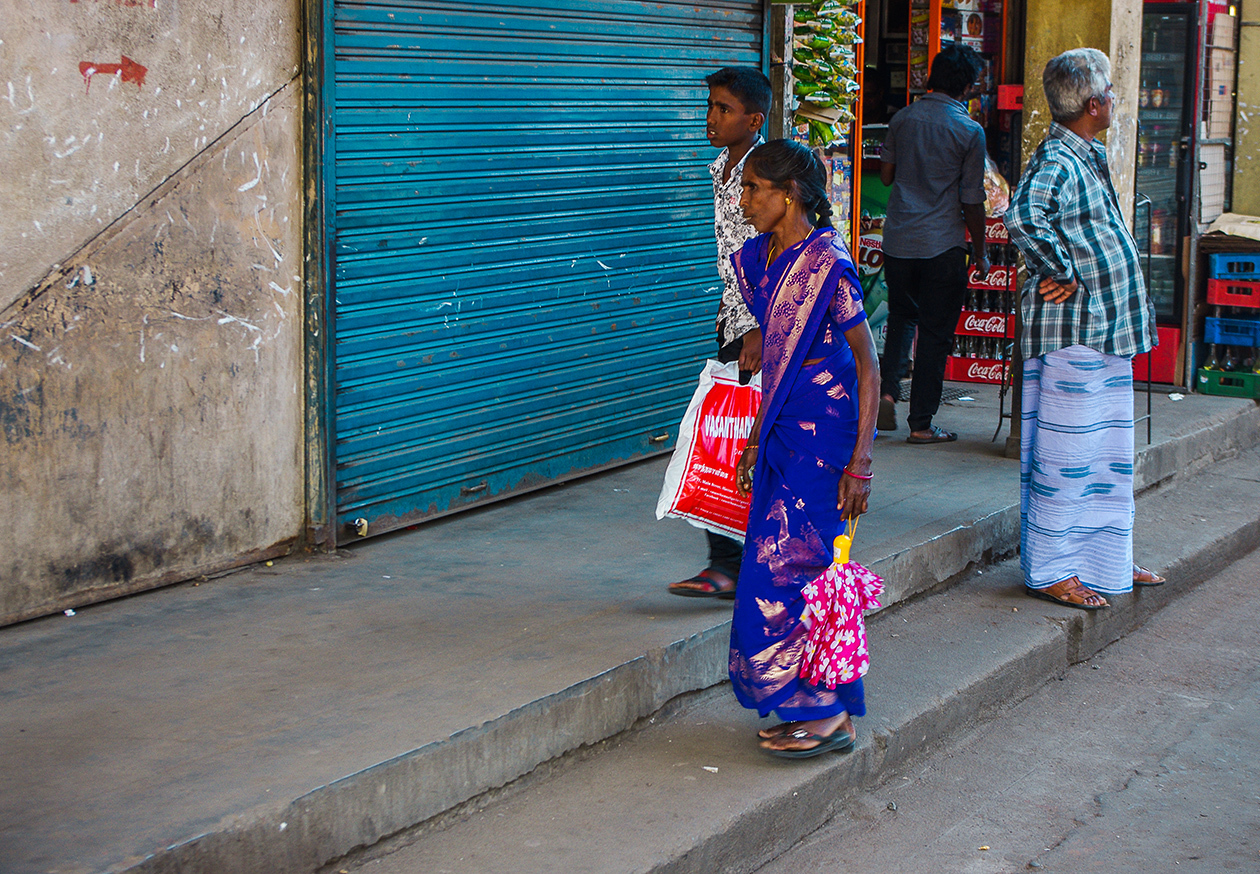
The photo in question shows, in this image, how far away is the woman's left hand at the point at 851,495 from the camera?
3.32 metres

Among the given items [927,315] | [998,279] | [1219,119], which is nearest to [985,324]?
[998,279]

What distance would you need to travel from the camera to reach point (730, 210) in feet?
13.7

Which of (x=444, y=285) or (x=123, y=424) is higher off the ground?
(x=444, y=285)

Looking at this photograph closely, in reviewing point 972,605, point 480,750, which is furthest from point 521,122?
point 480,750

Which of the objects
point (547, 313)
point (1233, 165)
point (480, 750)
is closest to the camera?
point (480, 750)

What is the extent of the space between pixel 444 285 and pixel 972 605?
7.46ft

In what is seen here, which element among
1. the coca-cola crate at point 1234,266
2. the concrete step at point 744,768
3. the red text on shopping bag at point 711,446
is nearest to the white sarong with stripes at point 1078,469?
the concrete step at point 744,768

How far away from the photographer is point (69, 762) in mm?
2932

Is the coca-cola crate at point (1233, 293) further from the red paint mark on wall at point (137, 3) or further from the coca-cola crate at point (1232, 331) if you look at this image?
the red paint mark on wall at point (137, 3)

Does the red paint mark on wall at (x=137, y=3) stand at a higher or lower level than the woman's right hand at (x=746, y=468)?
higher

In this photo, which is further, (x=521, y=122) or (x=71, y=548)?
(x=521, y=122)

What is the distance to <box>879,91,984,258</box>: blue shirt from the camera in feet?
22.2

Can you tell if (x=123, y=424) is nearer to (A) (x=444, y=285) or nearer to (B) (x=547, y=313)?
(A) (x=444, y=285)

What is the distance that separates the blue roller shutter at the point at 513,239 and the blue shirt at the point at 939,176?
3.26 feet
